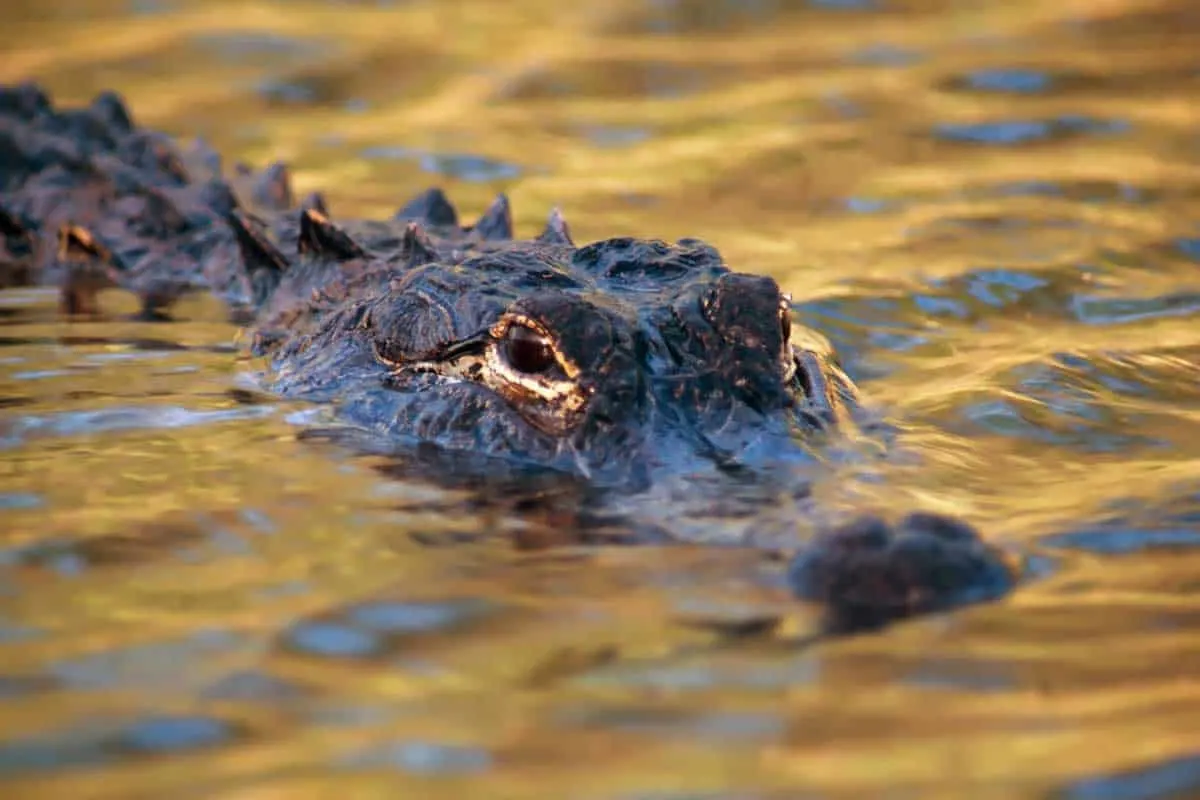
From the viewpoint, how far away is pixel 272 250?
6.63 meters

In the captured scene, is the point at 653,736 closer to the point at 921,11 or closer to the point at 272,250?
the point at 272,250

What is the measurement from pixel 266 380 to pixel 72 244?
2235 mm

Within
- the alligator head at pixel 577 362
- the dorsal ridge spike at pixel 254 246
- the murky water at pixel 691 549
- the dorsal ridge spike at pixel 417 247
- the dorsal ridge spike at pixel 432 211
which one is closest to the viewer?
the murky water at pixel 691 549

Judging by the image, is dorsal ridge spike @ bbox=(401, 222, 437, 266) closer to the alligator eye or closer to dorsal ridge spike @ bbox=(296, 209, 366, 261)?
dorsal ridge spike @ bbox=(296, 209, 366, 261)

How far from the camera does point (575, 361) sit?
440 cm

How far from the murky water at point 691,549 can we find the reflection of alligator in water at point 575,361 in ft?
0.56

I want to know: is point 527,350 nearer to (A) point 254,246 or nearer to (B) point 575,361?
(B) point 575,361

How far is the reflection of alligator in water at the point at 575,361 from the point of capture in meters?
3.41

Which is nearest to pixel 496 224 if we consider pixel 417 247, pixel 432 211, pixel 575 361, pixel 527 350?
pixel 432 211

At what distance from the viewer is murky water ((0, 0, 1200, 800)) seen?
2.86m

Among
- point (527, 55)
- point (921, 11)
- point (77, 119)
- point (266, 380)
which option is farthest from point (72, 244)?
point (921, 11)

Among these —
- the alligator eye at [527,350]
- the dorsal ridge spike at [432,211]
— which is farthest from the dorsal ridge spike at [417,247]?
the dorsal ridge spike at [432,211]

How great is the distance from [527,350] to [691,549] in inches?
41.0

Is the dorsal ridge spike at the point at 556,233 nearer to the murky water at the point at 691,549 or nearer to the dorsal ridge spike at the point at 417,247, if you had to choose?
the dorsal ridge spike at the point at 417,247
